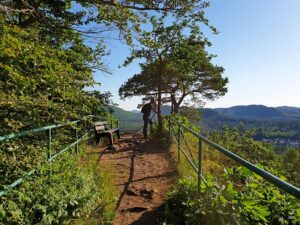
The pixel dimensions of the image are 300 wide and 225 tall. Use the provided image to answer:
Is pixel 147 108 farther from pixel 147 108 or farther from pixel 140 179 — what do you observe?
pixel 140 179

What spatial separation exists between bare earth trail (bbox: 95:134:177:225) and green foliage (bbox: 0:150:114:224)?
19.0 inches

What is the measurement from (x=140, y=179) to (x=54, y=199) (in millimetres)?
3638

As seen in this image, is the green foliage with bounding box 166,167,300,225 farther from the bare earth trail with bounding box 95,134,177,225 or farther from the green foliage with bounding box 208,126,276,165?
the green foliage with bounding box 208,126,276,165

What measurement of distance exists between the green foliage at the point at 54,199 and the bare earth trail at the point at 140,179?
1.59 feet

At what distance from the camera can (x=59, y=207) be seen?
157 inches

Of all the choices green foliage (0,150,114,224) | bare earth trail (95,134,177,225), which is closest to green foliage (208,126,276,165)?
bare earth trail (95,134,177,225)

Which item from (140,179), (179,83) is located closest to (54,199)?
(140,179)

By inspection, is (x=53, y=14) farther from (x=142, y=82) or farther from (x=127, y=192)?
(x=142, y=82)

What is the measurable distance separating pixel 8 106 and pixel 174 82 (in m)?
22.4

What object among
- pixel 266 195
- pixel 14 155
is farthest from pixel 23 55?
pixel 266 195

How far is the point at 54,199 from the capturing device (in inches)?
159

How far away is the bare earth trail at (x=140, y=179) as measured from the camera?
5270mm

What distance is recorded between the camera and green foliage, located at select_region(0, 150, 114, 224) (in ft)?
11.9

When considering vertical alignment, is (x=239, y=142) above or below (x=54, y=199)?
below
